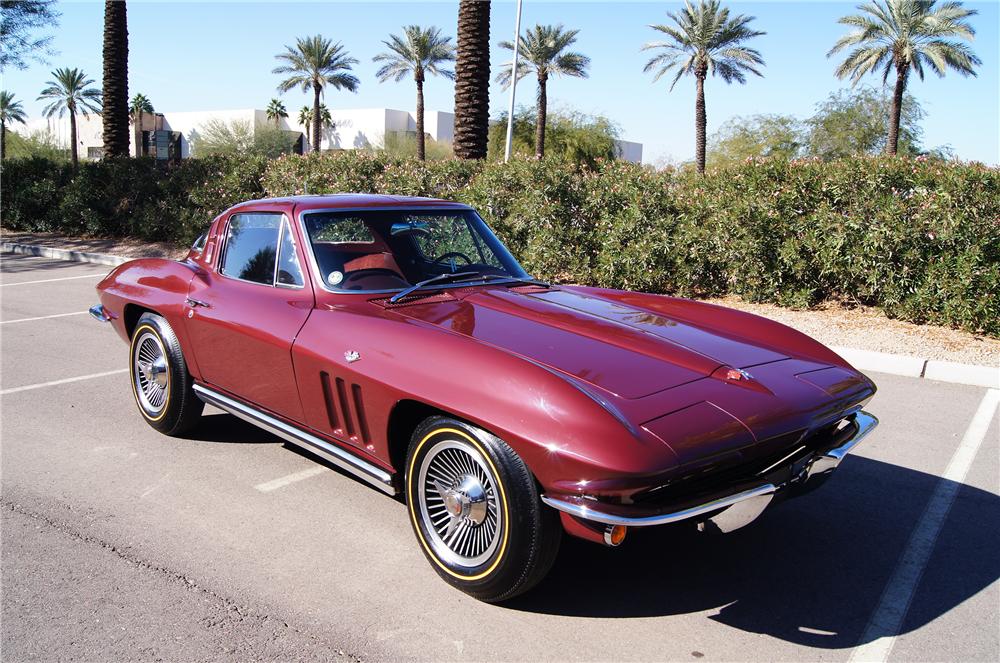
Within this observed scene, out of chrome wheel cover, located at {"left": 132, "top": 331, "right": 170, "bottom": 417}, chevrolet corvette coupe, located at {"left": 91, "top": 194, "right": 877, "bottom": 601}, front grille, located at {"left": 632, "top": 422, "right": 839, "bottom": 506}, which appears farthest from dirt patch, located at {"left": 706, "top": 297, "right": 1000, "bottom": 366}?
chrome wheel cover, located at {"left": 132, "top": 331, "right": 170, "bottom": 417}

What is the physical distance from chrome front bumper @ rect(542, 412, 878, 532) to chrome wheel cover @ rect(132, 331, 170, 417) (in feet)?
10.7

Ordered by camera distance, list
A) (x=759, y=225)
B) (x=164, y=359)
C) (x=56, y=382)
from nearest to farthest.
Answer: (x=164, y=359) → (x=56, y=382) → (x=759, y=225)

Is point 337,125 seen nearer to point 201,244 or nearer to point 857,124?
point 857,124

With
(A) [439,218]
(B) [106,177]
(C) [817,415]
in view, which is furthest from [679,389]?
(B) [106,177]

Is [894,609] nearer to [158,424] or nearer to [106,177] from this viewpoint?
[158,424]

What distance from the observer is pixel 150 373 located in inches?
207

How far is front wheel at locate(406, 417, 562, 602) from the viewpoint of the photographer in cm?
293

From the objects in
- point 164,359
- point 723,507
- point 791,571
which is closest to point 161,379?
point 164,359

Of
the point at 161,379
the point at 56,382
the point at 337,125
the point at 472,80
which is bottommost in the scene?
the point at 56,382

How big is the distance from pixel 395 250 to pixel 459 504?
1.70 m

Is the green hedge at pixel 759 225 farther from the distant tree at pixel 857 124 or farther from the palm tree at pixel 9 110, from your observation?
the palm tree at pixel 9 110

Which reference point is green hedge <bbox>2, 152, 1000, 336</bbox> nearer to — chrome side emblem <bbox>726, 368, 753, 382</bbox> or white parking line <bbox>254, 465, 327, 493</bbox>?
chrome side emblem <bbox>726, 368, 753, 382</bbox>

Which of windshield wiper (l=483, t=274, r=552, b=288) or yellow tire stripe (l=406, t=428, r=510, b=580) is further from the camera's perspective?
windshield wiper (l=483, t=274, r=552, b=288)

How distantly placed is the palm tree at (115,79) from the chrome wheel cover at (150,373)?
17.4 metres
